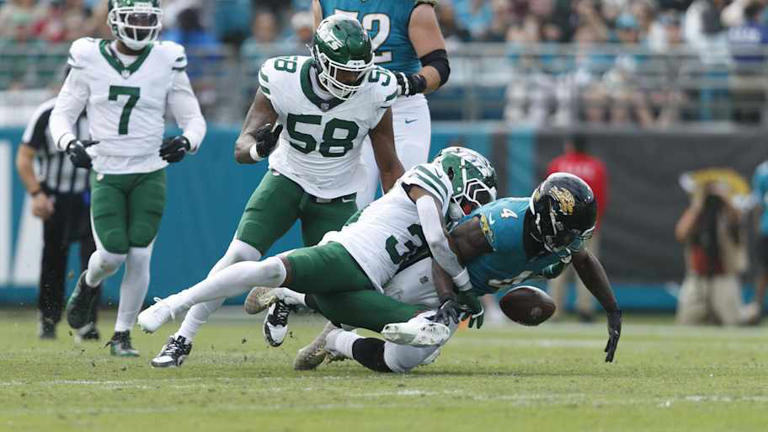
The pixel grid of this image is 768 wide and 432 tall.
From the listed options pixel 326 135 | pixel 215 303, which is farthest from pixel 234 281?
pixel 326 135

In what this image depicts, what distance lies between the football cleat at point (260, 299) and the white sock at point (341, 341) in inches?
12.7

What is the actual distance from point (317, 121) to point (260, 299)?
34.5 inches

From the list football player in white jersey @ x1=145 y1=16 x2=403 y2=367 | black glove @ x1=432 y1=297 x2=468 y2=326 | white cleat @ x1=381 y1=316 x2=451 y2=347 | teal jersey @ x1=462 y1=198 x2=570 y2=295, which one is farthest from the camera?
football player in white jersey @ x1=145 y1=16 x2=403 y2=367

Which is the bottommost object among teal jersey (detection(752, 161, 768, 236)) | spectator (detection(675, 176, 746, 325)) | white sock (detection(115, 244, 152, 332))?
spectator (detection(675, 176, 746, 325))

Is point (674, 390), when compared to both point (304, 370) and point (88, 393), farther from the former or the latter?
point (88, 393)

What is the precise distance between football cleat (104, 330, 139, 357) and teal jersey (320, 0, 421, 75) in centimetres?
198

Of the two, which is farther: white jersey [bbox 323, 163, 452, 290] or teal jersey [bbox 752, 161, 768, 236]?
teal jersey [bbox 752, 161, 768, 236]

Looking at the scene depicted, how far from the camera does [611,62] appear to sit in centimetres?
1446

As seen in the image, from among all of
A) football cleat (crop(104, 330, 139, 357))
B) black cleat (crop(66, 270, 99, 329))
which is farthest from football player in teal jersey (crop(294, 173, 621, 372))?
black cleat (crop(66, 270, 99, 329))

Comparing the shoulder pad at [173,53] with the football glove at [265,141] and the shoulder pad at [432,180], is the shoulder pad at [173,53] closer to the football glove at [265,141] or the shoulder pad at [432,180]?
the football glove at [265,141]

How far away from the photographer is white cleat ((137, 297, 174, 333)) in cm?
629

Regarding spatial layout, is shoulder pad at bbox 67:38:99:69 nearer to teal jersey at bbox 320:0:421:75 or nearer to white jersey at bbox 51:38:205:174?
white jersey at bbox 51:38:205:174

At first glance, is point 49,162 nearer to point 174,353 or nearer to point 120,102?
point 120,102

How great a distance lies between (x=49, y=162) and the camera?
→ 1026 centimetres
